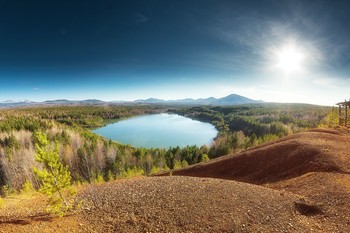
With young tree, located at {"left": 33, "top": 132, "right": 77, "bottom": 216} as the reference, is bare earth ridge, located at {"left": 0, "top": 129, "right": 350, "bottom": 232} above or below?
below

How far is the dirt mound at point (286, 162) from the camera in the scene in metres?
17.5

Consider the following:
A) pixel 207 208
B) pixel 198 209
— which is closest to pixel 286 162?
pixel 207 208

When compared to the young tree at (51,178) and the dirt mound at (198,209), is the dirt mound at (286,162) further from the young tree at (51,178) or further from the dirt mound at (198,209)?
the young tree at (51,178)

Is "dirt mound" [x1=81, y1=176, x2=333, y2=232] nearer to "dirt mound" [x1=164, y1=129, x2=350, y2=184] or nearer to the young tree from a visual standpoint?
the young tree

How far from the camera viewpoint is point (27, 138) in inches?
2800

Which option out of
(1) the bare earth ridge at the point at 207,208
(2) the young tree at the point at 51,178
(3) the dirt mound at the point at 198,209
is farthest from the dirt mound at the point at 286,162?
(2) the young tree at the point at 51,178

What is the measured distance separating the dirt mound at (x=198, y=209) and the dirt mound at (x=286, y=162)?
5.87 meters

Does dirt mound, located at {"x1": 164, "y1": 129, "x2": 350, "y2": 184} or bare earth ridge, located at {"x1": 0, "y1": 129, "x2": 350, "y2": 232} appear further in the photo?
dirt mound, located at {"x1": 164, "y1": 129, "x2": 350, "y2": 184}

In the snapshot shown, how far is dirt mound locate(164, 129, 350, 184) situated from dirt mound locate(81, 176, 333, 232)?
19.3 ft

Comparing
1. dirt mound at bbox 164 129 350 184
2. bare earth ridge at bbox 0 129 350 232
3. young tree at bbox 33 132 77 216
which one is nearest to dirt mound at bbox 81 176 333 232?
bare earth ridge at bbox 0 129 350 232

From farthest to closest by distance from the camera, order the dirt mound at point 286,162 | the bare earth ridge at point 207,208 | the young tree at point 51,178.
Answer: the dirt mound at point 286,162
the young tree at point 51,178
the bare earth ridge at point 207,208

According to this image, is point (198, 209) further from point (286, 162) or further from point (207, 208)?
point (286, 162)

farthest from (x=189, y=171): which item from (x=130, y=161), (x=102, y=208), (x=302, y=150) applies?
(x=130, y=161)

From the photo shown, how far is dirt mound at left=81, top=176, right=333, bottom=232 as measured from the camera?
9977 millimetres
